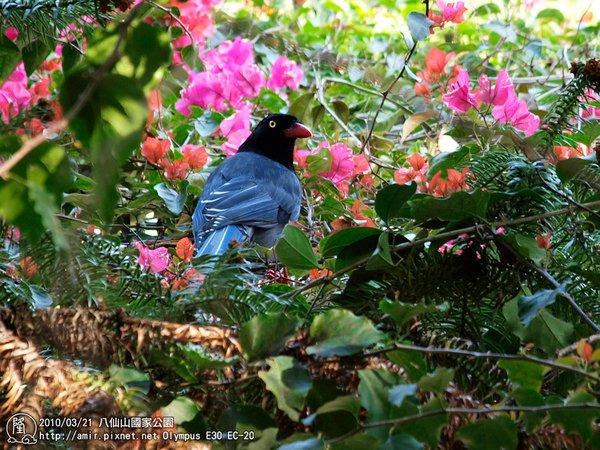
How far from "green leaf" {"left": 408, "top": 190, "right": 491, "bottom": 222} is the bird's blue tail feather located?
7.32 feet

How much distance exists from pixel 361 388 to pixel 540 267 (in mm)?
471

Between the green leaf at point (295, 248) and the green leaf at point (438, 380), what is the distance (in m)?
0.47

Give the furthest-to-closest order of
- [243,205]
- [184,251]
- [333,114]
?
[243,205] → [333,114] → [184,251]

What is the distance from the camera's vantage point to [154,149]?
2.81 m

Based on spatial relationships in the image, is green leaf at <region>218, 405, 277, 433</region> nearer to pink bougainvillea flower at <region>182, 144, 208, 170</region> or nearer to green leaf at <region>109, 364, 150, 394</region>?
green leaf at <region>109, 364, 150, 394</region>

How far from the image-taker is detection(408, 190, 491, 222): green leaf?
1.21 metres

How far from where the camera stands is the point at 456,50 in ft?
14.5

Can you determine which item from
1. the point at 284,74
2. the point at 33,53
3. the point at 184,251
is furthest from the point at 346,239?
the point at 284,74

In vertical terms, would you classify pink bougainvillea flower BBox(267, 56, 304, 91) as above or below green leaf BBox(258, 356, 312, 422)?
below

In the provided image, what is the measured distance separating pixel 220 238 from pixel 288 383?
3042 mm

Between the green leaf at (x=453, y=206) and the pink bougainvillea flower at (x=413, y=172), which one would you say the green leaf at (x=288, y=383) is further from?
the pink bougainvillea flower at (x=413, y=172)

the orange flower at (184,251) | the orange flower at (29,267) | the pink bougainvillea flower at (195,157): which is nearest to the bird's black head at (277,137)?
the pink bougainvillea flower at (195,157)

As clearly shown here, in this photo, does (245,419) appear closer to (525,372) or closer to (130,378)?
(130,378)

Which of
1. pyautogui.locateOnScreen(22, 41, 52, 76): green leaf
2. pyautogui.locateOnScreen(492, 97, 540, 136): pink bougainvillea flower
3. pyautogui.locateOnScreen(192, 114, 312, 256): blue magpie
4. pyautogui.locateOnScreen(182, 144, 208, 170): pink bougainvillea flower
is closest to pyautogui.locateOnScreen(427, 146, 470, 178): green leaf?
pyautogui.locateOnScreen(492, 97, 540, 136): pink bougainvillea flower
